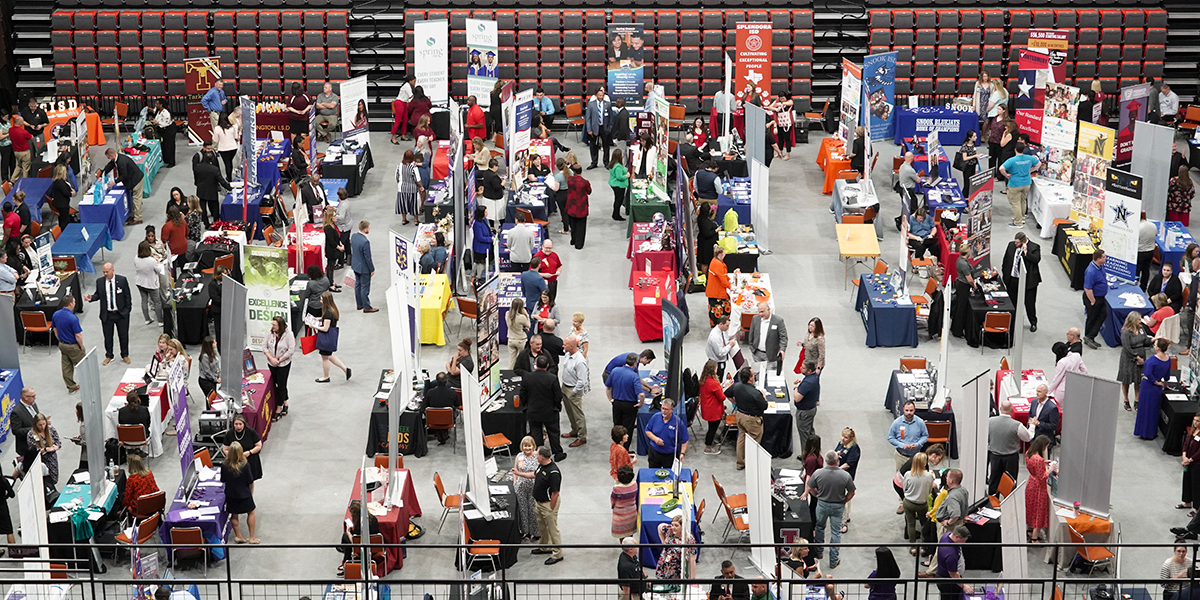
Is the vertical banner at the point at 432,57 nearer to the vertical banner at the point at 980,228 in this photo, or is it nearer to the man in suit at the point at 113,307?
the man in suit at the point at 113,307

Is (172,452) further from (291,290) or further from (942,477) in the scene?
(942,477)

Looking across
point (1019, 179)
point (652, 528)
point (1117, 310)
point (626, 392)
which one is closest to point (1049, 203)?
point (1019, 179)

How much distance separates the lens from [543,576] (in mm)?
15797

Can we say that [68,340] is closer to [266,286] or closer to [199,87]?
[266,286]

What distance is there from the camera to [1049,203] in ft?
81.2

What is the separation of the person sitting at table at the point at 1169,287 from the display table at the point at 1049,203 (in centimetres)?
359

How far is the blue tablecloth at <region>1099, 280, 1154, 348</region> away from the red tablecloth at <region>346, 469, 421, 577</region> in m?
10.5

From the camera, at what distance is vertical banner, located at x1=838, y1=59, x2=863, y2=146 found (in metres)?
26.9

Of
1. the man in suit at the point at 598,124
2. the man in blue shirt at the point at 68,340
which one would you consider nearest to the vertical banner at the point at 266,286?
the man in blue shirt at the point at 68,340

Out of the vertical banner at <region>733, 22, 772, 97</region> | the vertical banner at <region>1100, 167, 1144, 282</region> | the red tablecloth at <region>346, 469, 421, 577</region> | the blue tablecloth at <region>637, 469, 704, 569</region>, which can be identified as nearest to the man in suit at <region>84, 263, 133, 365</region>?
the red tablecloth at <region>346, 469, 421, 577</region>

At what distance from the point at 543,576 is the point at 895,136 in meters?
17.1

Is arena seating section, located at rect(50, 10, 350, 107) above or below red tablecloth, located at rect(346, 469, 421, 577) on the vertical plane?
above

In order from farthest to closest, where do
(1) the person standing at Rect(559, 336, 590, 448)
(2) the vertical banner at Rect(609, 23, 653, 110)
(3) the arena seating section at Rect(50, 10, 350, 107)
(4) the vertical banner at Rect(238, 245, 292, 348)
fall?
(3) the arena seating section at Rect(50, 10, 350, 107) < (2) the vertical banner at Rect(609, 23, 653, 110) < (4) the vertical banner at Rect(238, 245, 292, 348) < (1) the person standing at Rect(559, 336, 590, 448)

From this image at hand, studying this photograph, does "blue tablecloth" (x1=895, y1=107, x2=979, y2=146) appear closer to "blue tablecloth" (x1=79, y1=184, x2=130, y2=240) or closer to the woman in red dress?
the woman in red dress
